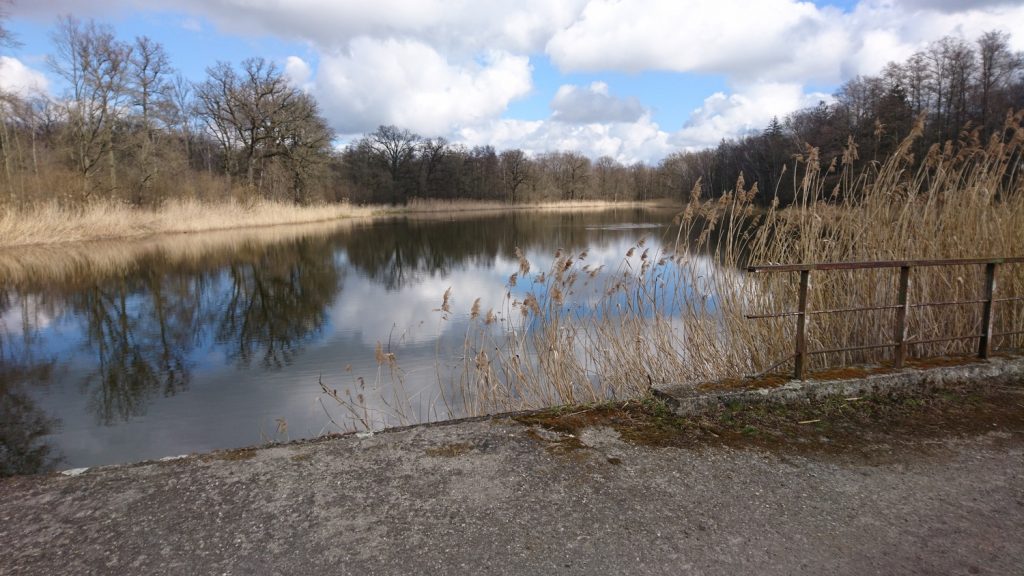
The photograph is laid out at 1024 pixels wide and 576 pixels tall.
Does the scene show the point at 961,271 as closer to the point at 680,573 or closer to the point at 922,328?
the point at 922,328

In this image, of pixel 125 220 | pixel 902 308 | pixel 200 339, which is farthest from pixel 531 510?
pixel 125 220

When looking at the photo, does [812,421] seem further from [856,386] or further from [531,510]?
[531,510]

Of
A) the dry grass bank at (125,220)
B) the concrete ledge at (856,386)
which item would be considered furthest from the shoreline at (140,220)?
the concrete ledge at (856,386)

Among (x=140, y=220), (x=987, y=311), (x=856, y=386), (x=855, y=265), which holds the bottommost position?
(x=856, y=386)

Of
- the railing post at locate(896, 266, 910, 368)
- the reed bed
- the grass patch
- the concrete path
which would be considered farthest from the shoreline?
the railing post at locate(896, 266, 910, 368)

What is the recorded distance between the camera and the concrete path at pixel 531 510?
87.6 inches

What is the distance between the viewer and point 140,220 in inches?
977

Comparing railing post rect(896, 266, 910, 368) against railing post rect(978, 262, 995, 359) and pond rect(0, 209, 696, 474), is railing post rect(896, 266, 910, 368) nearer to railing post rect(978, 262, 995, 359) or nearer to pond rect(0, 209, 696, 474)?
railing post rect(978, 262, 995, 359)

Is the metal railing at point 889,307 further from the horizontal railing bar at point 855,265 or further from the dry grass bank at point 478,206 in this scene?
the dry grass bank at point 478,206

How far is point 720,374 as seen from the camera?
5.32 meters

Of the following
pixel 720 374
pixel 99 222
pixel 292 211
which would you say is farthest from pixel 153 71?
pixel 720 374

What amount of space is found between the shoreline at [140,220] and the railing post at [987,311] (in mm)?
23324

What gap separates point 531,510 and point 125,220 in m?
26.5

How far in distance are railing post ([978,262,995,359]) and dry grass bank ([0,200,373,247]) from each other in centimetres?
2367
